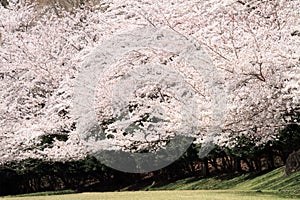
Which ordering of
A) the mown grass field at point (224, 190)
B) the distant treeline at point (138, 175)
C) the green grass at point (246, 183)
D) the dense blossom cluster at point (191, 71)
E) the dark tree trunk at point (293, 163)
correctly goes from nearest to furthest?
the dense blossom cluster at point (191, 71) < the mown grass field at point (224, 190) < the green grass at point (246, 183) < the dark tree trunk at point (293, 163) < the distant treeline at point (138, 175)

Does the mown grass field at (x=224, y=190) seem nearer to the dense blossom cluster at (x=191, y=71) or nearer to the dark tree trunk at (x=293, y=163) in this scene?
the dark tree trunk at (x=293, y=163)

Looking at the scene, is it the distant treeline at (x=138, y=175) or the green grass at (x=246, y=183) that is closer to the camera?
the green grass at (x=246, y=183)

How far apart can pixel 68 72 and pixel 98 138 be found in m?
2.28

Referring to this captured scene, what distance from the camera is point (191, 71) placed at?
906 centimetres

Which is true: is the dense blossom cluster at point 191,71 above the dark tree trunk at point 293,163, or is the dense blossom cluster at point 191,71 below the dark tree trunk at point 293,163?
above

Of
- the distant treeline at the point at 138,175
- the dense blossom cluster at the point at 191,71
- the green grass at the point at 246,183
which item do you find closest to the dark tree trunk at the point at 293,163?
the green grass at the point at 246,183

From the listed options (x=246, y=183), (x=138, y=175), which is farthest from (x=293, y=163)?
(x=138, y=175)

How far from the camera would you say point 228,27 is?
27.6 feet

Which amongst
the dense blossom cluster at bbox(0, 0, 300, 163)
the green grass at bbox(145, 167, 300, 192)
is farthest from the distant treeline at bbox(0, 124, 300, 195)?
the dense blossom cluster at bbox(0, 0, 300, 163)

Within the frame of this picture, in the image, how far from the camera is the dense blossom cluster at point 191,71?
7750 mm

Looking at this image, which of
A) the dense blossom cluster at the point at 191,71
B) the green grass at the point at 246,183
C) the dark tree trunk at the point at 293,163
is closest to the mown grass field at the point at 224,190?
the green grass at the point at 246,183

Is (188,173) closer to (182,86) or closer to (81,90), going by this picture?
(81,90)

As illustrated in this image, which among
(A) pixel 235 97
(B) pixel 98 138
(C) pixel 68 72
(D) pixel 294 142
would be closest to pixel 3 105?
(C) pixel 68 72

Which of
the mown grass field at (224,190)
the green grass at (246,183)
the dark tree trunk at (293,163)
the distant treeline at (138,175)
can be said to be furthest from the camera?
the distant treeline at (138,175)
